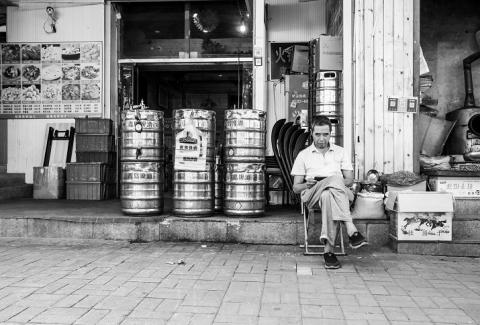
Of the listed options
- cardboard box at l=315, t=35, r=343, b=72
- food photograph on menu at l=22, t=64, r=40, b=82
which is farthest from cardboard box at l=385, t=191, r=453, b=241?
food photograph on menu at l=22, t=64, r=40, b=82

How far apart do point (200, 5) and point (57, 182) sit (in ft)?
13.3

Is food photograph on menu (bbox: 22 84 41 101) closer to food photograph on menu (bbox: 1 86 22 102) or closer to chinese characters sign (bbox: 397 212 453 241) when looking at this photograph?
food photograph on menu (bbox: 1 86 22 102)

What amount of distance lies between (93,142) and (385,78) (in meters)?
4.88

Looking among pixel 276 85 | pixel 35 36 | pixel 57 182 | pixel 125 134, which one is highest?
pixel 35 36

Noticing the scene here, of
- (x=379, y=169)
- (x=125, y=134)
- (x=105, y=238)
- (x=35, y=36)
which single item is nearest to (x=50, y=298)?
(x=105, y=238)

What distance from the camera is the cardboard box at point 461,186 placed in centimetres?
544

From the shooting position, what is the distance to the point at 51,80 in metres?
8.40

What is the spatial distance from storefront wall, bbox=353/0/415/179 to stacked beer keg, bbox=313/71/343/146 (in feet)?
2.82

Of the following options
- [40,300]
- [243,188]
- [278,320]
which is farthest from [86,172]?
[278,320]

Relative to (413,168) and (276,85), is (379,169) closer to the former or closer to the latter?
(413,168)

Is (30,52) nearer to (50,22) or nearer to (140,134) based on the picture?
(50,22)

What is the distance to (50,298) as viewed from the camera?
3.35 m

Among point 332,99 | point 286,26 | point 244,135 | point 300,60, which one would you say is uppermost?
point 286,26

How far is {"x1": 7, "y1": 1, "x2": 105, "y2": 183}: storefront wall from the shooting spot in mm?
8375
